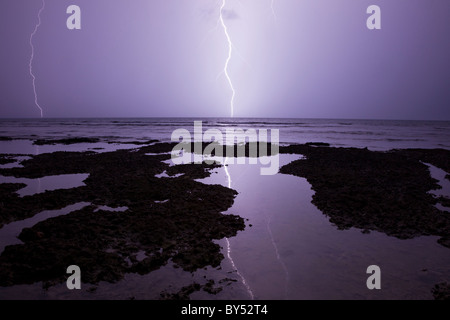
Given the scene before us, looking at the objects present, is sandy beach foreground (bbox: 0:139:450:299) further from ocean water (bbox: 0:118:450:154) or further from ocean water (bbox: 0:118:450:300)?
ocean water (bbox: 0:118:450:154)

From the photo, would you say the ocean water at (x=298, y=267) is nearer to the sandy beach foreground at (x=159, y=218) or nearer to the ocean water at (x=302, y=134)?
the sandy beach foreground at (x=159, y=218)

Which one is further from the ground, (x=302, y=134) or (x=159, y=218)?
(x=302, y=134)

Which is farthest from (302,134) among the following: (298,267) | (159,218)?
(298,267)

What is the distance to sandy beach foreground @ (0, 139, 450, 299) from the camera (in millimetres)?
5125

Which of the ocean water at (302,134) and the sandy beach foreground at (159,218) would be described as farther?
the ocean water at (302,134)

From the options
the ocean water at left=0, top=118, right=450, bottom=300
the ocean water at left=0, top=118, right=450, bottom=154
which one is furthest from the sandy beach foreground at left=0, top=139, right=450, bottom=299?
the ocean water at left=0, top=118, right=450, bottom=154

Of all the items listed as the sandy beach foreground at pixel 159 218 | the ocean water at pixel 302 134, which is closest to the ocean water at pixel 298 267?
the sandy beach foreground at pixel 159 218

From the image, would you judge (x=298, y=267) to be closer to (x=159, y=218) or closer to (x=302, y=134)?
(x=159, y=218)

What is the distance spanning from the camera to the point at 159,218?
7629 millimetres

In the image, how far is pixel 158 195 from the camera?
1005 cm

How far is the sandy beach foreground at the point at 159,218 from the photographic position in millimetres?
5125

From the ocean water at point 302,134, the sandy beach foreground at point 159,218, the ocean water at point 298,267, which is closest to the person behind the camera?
the ocean water at point 298,267

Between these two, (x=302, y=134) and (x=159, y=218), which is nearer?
(x=159, y=218)

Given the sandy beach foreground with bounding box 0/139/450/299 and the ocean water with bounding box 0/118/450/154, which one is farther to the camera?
the ocean water with bounding box 0/118/450/154
